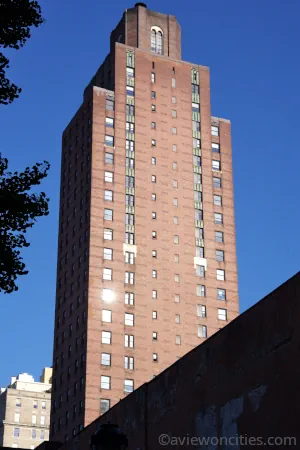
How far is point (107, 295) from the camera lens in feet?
294

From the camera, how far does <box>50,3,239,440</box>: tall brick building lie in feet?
288

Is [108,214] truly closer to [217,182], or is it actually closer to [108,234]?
[108,234]

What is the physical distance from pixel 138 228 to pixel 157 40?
96.1ft

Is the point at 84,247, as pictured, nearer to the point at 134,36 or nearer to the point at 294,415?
the point at 134,36

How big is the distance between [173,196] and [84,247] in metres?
12.0

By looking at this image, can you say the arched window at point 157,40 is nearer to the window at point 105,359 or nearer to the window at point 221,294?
the window at point 221,294

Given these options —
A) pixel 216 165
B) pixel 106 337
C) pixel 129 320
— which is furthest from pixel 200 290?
pixel 216 165

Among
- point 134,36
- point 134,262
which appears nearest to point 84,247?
point 134,262

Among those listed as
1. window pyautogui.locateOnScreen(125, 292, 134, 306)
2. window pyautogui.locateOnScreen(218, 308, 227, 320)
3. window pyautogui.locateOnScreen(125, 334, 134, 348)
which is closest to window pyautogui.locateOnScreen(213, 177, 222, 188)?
window pyautogui.locateOnScreen(218, 308, 227, 320)

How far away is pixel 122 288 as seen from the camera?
296 ft

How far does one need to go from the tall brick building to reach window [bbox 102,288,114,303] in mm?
106

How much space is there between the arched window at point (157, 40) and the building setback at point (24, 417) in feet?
239

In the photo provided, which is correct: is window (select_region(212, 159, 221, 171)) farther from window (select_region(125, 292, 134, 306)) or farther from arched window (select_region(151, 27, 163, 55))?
window (select_region(125, 292, 134, 306))

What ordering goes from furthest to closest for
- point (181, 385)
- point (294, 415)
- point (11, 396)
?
point (11, 396)
point (181, 385)
point (294, 415)
